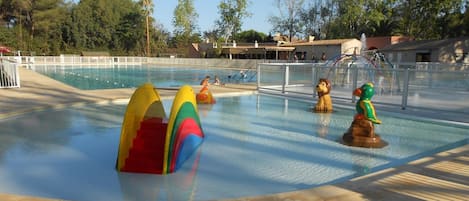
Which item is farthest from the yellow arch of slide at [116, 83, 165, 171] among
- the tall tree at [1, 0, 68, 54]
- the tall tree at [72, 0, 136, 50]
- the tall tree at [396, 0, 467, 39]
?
the tall tree at [72, 0, 136, 50]

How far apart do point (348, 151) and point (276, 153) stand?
1.24 m

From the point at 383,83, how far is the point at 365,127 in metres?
7.70

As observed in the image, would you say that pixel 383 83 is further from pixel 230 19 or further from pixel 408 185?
pixel 230 19

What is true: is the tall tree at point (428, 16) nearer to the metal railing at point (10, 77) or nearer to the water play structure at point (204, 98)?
the water play structure at point (204, 98)

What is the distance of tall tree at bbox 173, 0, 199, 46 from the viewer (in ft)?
215

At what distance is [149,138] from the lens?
4.95 m

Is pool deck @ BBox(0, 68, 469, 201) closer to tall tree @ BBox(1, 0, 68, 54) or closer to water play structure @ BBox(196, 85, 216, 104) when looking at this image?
water play structure @ BBox(196, 85, 216, 104)

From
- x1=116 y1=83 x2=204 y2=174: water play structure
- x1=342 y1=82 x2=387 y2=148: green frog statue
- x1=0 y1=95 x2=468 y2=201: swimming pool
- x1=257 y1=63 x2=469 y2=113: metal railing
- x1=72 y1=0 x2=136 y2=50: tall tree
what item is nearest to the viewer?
x1=0 y1=95 x2=468 y2=201: swimming pool

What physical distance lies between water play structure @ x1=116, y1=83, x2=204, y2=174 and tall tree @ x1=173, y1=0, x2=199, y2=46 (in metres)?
61.0

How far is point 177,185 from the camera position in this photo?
14.5 feet

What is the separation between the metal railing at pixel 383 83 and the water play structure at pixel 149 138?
6851 mm

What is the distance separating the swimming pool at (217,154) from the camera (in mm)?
4352

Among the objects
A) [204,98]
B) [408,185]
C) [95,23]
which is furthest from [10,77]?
[95,23]

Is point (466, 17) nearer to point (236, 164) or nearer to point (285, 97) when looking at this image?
point (285, 97)
